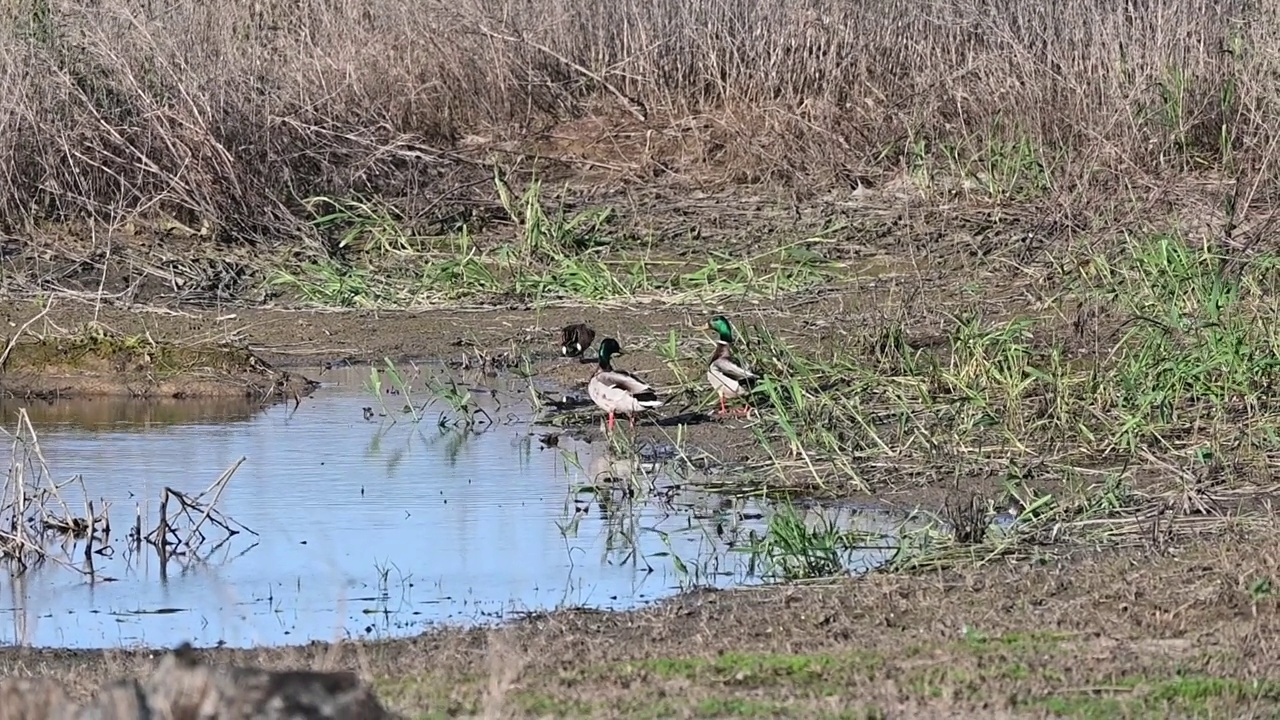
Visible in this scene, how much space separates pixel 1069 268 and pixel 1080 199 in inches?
35.0

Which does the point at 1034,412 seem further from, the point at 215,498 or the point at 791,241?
the point at 791,241

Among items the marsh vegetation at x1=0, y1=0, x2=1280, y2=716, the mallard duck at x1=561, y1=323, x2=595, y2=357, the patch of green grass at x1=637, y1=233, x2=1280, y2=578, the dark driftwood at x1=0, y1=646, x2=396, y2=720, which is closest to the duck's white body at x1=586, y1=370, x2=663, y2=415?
the marsh vegetation at x1=0, y1=0, x2=1280, y2=716

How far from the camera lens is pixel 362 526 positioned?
870cm

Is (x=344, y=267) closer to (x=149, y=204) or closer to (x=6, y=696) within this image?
(x=149, y=204)

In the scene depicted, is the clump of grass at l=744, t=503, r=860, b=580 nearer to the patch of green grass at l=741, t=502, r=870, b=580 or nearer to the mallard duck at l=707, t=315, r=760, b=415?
the patch of green grass at l=741, t=502, r=870, b=580

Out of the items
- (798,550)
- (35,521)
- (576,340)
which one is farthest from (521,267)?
(798,550)

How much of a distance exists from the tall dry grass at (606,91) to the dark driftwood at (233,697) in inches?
411

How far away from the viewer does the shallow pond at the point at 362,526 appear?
7348 millimetres

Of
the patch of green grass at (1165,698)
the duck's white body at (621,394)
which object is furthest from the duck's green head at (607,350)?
the patch of green grass at (1165,698)

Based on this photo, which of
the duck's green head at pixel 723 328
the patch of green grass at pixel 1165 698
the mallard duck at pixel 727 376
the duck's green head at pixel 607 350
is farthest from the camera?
the duck's green head at pixel 607 350

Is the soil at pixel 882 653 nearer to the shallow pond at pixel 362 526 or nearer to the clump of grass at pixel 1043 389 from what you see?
the shallow pond at pixel 362 526

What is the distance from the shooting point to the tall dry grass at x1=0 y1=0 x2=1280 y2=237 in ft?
47.3

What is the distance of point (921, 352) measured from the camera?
10.6 meters

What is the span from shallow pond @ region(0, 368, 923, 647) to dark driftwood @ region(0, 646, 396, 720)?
288 cm
